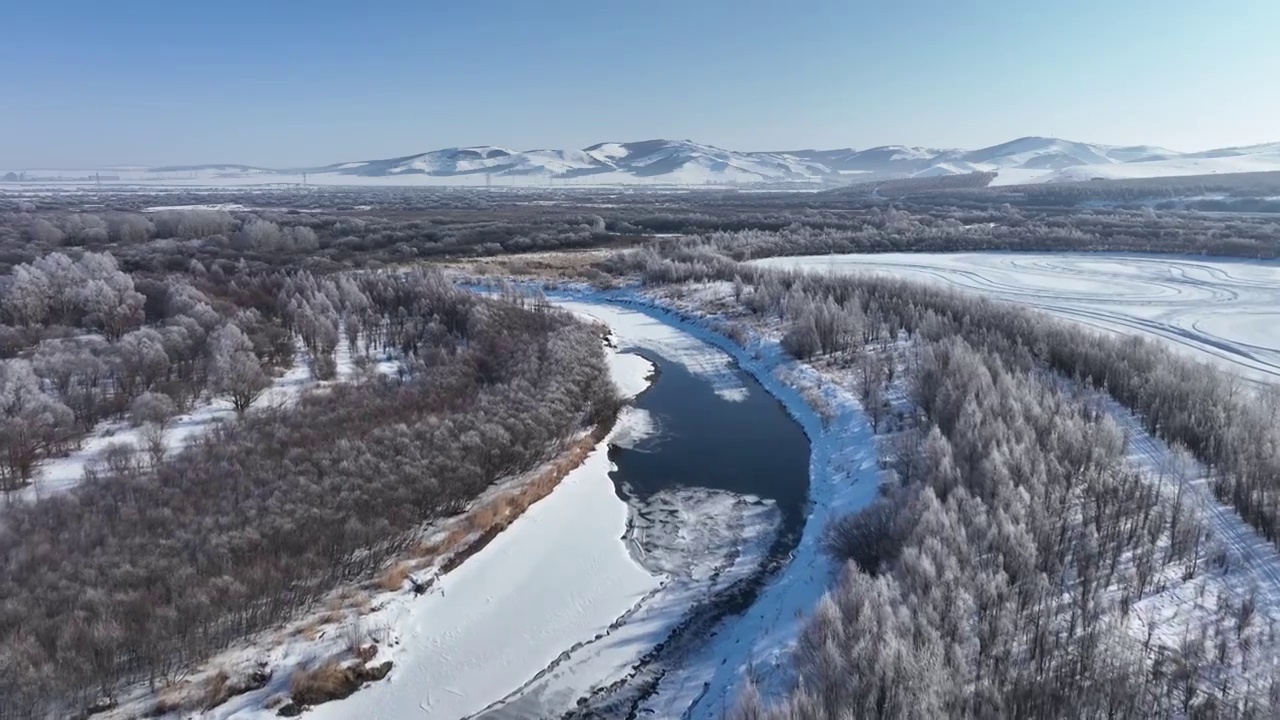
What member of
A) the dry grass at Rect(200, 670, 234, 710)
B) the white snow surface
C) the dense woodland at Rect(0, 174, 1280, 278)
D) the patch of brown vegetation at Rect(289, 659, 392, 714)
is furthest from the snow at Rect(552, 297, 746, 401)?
the dense woodland at Rect(0, 174, 1280, 278)

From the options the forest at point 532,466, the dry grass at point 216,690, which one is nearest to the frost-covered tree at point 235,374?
the forest at point 532,466

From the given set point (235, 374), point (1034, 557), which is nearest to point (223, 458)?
point (235, 374)

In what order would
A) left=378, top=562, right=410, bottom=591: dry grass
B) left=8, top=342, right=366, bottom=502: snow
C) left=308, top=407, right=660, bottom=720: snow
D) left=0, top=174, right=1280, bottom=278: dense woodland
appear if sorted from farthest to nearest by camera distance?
1. left=0, top=174, right=1280, bottom=278: dense woodland
2. left=8, top=342, right=366, bottom=502: snow
3. left=378, top=562, right=410, bottom=591: dry grass
4. left=308, top=407, right=660, bottom=720: snow

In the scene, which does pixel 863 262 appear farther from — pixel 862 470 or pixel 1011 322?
pixel 862 470

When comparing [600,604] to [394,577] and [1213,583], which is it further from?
[1213,583]

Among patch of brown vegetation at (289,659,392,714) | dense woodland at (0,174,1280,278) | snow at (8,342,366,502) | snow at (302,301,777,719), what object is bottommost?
snow at (302,301,777,719)

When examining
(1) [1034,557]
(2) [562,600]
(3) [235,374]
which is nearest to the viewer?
(1) [1034,557]

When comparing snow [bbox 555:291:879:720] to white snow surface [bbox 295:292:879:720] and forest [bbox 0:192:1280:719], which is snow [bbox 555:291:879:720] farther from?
forest [bbox 0:192:1280:719]
